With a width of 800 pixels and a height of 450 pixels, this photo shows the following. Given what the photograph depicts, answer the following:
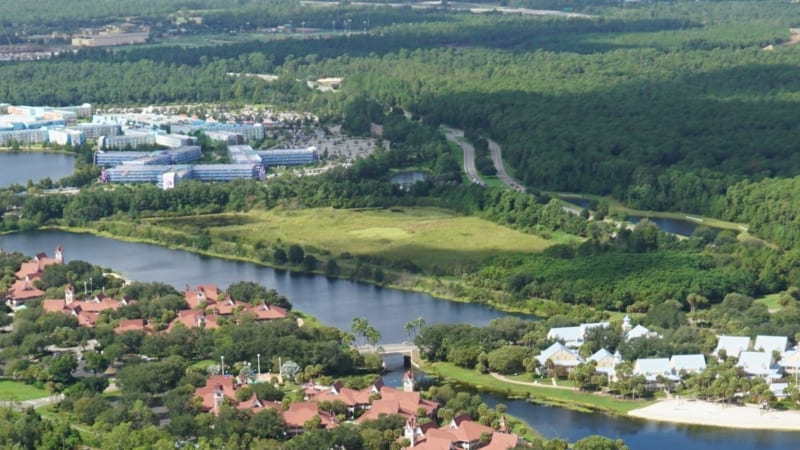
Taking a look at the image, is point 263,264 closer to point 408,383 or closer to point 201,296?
point 201,296

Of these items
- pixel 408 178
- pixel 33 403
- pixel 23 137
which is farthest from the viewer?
pixel 23 137

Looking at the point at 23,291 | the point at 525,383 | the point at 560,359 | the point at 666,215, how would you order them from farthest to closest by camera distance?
the point at 666,215, the point at 23,291, the point at 560,359, the point at 525,383

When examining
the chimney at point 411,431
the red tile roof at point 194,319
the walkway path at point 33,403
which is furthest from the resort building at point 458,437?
the red tile roof at point 194,319

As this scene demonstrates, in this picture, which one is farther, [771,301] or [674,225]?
[674,225]

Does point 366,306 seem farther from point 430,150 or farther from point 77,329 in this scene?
point 430,150

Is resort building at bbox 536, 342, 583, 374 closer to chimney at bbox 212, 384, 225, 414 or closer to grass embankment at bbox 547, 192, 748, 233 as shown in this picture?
→ chimney at bbox 212, 384, 225, 414

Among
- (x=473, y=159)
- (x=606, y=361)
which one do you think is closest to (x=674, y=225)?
(x=473, y=159)
